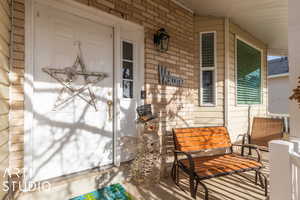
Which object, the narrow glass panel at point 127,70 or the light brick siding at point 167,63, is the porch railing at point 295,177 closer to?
the light brick siding at point 167,63

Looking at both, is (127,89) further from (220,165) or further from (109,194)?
(220,165)

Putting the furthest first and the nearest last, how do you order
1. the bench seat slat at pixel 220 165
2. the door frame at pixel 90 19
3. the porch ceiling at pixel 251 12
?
the porch ceiling at pixel 251 12, the bench seat slat at pixel 220 165, the door frame at pixel 90 19

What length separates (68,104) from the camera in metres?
2.15

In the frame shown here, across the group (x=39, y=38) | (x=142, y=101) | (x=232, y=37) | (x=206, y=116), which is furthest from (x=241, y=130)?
(x=39, y=38)

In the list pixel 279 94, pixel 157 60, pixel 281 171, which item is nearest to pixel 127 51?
pixel 157 60

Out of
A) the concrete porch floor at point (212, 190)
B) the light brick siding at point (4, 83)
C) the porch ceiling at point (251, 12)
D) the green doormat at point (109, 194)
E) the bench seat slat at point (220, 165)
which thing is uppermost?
the porch ceiling at point (251, 12)

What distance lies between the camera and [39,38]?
195 centimetres

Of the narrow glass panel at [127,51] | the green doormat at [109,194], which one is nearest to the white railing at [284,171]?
the green doormat at [109,194]

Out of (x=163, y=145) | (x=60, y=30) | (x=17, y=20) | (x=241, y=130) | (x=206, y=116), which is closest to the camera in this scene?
(x=17, y=20)

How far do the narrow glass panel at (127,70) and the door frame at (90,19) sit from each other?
0.11 meters

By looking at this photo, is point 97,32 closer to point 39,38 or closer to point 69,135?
point 39,38

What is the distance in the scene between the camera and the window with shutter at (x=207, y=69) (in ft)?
12.9

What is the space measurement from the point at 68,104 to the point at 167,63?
1.83 meters

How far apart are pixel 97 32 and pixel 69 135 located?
1.43 m
